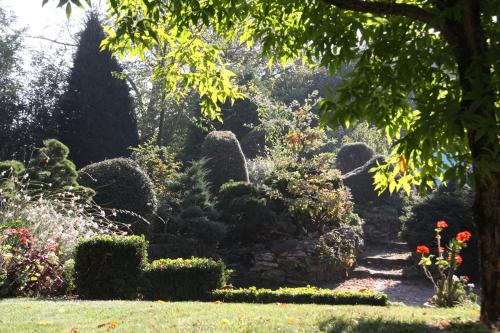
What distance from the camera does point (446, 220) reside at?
12.3 meters

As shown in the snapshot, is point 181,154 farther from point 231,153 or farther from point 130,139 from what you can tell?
point 231,153

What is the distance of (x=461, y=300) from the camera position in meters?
7.55

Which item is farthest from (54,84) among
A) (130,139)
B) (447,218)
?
(447,218)

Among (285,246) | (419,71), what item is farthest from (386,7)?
(285,246)

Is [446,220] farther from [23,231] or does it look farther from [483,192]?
[23,231]

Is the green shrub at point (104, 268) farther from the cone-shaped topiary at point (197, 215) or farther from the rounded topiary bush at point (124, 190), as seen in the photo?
the cone-shaped topiary at point (197, 215)

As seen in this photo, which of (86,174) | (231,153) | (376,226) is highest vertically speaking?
(231,153)

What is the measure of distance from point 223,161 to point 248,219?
10.4 ft

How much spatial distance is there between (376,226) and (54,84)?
12.9 meters

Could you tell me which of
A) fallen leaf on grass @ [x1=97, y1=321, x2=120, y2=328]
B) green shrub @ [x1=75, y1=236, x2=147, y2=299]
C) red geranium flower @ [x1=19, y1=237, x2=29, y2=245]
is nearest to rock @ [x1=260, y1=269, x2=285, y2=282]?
green shrub @ [x1=75, y1=236, x2=147, y2=299]

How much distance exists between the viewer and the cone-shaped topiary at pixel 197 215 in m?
11.7

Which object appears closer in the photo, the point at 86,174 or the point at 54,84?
the point at 86,174

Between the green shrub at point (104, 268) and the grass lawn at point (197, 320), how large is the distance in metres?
1.74

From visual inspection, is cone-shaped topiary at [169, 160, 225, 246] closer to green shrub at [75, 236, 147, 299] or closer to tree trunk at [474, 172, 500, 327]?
green shrub at [75, 236, 147, 299]
